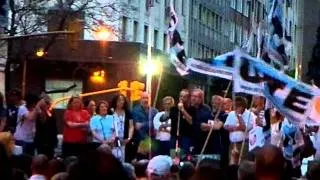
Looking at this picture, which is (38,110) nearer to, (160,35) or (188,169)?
(188,169)

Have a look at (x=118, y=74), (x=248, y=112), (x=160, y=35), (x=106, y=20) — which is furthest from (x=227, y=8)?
(x=248, y=112)

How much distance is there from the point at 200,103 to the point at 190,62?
0.73 meters

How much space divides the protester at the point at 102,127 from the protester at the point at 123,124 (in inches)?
4.2

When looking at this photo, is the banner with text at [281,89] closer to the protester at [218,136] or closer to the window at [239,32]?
the protester at [218,136]

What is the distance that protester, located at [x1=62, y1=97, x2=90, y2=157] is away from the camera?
17203 mm

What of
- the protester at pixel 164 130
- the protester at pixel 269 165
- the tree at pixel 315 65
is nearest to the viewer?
the protester at pixel 269 165

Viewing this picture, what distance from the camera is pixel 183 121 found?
1619 cm

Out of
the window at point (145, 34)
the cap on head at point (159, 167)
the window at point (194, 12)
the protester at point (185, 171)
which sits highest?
the window at point (194, 12)

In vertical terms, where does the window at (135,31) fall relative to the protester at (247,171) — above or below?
above

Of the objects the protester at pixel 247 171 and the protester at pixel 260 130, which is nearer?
the protester at pixel 247 171

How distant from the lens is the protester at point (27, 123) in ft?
53.8

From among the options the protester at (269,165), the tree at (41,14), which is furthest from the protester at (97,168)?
the tree at (41,14)

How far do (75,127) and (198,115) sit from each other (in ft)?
7.73

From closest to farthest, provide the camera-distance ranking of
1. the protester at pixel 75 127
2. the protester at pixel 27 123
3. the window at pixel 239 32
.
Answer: the protester at pixel 27 123, the protester at pixel 75 127, the window at pixel 239 32
